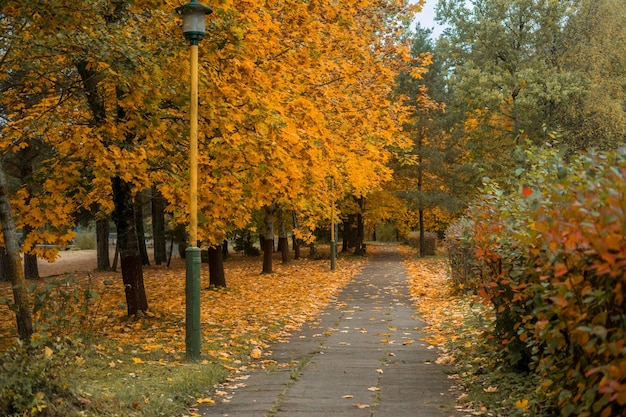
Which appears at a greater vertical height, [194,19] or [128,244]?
[194,19]

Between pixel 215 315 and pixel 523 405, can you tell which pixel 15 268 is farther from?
pixel 215 315

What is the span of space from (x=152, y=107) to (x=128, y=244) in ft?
11.8

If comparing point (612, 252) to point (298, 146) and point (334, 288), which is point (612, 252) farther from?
point (334, 288)

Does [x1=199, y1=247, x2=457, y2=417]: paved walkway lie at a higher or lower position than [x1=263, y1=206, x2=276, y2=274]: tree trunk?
lower

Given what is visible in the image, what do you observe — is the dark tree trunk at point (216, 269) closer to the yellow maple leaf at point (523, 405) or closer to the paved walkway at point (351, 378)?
the paved walkway at point (351, 378)

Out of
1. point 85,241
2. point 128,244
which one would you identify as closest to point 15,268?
point 128,244

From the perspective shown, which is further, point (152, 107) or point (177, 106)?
point (177, 106)

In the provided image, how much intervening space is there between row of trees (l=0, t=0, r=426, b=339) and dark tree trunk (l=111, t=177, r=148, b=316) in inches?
0.9

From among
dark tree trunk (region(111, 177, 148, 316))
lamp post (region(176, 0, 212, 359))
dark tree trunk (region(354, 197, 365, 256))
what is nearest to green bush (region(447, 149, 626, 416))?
lamp post (region(176, 0, 212, 359))

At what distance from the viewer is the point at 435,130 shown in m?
38.5

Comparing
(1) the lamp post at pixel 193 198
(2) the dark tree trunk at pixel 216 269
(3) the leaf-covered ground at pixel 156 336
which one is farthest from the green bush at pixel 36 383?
(2) the dark tree trunk at pixel 216 269

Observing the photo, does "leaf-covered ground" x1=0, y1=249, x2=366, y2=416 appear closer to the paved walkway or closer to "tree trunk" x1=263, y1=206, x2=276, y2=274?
the paved walkway

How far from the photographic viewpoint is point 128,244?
12508mm

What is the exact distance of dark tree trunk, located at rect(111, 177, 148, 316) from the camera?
489 inches
